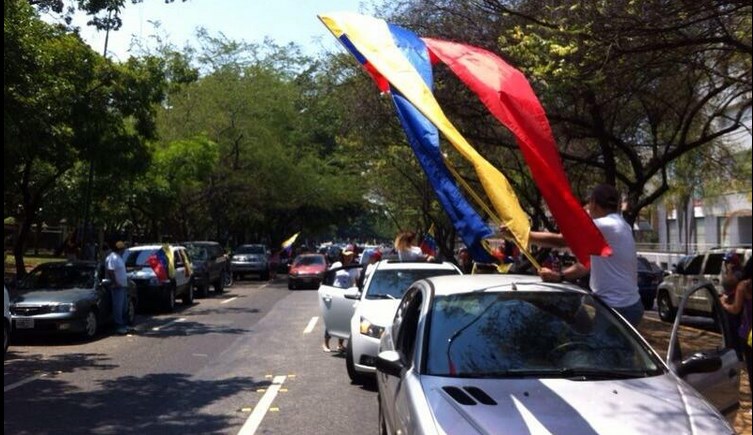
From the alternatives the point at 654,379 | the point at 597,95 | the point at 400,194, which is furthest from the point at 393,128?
the point at 400,194

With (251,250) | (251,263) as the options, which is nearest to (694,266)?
(251,263)

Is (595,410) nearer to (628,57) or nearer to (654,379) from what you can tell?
(654,379)

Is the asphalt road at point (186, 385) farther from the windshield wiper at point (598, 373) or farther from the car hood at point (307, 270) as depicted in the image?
the car hood at point (307, 270)

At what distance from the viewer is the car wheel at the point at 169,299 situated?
19.4 m

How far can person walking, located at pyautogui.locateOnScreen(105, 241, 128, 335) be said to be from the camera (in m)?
14.7

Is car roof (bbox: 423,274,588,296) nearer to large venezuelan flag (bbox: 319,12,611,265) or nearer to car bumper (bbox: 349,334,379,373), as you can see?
large venezuelan flag (bbox: 319,12,611,265)

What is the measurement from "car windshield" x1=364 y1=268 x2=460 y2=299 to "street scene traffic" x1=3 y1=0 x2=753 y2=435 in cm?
7

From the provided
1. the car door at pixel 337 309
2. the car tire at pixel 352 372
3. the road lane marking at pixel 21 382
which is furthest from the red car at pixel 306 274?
the car tire at pixel 352 372

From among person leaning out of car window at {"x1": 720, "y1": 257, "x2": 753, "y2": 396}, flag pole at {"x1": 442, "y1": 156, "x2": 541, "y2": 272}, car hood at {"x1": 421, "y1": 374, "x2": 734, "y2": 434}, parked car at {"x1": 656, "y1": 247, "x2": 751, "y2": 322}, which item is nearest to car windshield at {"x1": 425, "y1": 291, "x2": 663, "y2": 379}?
car hood at {"x1": 421, "y1": 374, "x2": 734, "y2": 434}

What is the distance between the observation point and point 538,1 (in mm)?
12250

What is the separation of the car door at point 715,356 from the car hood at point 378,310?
3.83 metres

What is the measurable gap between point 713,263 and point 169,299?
42.3 ft

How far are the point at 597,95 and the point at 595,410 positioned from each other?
38.1ft

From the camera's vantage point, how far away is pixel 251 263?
3631cm
